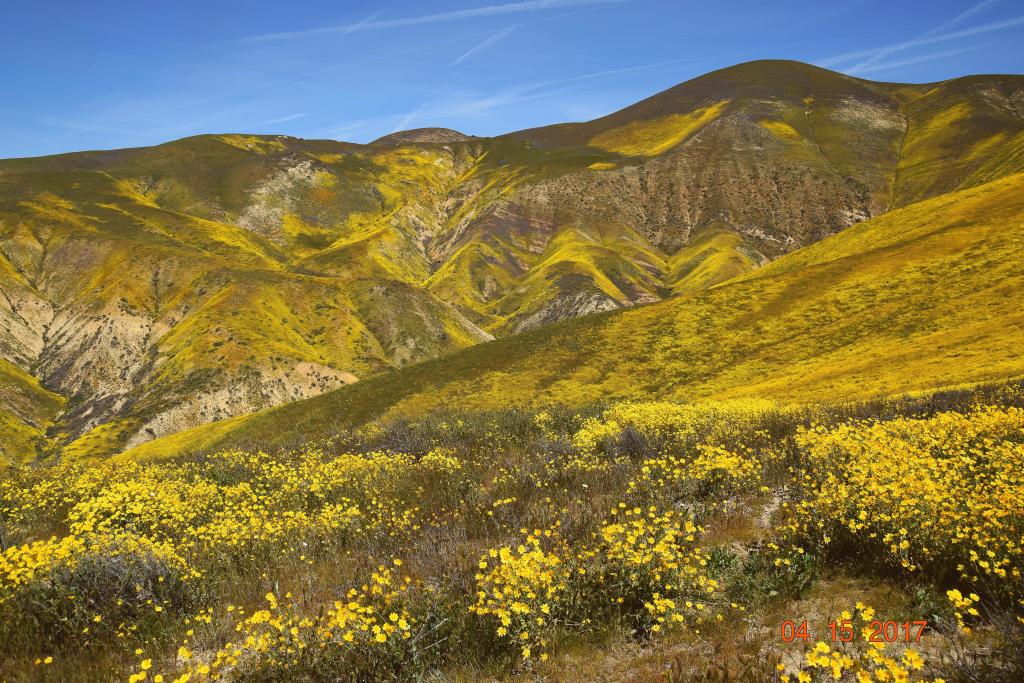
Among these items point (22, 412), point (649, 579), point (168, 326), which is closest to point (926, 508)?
point (649, 579)

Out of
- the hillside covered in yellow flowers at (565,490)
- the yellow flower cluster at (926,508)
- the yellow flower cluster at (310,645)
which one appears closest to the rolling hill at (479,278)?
the hillside covered in yellow flowers at (565,490)

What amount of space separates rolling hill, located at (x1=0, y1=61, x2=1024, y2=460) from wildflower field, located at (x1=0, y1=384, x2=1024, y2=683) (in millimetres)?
19120

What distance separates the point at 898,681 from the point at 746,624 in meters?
2.29

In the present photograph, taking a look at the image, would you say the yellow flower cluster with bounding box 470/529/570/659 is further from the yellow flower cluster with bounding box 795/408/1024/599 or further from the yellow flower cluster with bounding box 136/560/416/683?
the yellow flower cluster with bounding box 795/408/1024/599

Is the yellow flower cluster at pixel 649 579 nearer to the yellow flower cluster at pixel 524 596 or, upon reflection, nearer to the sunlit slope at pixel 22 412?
the yellow flower cluster at pixel 524 596

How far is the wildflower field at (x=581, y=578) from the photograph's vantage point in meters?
6.01

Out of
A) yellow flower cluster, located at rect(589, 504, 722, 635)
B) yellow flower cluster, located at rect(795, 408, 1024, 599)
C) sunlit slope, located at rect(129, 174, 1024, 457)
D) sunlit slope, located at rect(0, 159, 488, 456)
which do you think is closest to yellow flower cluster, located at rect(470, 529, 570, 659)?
yellow flower cluster, located at rect(589, 504, 722, 635)

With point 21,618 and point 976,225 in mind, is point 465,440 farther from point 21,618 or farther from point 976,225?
point 976,225

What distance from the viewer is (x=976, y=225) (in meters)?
44.7
